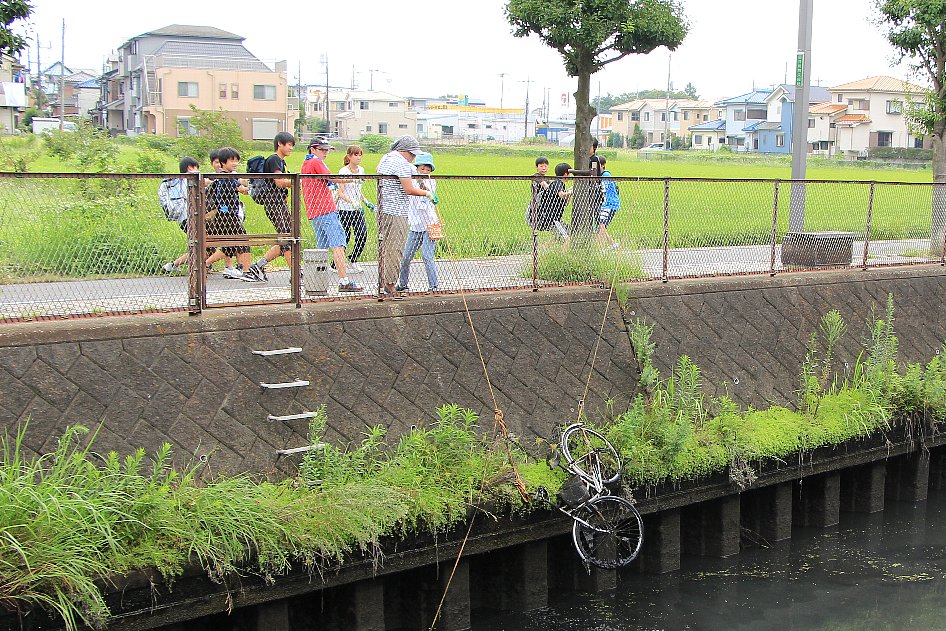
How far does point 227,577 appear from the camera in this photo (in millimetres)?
6789

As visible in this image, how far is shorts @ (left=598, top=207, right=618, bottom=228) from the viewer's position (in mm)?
10992

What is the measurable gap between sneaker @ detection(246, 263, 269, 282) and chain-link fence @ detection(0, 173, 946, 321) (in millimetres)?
23

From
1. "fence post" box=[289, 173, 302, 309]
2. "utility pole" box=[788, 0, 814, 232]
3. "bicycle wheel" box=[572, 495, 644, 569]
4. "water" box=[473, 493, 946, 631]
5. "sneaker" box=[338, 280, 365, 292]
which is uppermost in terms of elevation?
"utility pole" box=[788, 0, 814, 232]

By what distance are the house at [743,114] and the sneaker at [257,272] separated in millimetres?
92363

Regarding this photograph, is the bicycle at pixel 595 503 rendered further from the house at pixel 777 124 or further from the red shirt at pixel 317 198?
the house at pixel 777 124

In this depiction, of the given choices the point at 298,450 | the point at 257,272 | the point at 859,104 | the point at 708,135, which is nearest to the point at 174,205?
the point at 257,272

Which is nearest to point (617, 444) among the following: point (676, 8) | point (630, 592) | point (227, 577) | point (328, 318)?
point (630, 592)

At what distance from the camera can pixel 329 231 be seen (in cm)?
959

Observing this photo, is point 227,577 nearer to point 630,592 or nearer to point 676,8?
point 630,592

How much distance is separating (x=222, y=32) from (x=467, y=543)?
7456cm

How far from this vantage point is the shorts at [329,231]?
372 inches

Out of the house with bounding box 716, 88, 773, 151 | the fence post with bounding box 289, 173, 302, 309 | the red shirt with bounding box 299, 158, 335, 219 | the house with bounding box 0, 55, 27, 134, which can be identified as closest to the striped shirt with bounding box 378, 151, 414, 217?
the red shirt with bounding box 299, 158, 335, 219

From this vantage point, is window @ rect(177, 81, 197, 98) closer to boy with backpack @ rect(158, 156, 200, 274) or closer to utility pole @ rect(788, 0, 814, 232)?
utility pole @ rect(788, 0, 814, 232)

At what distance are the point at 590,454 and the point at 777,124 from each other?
299 ft
